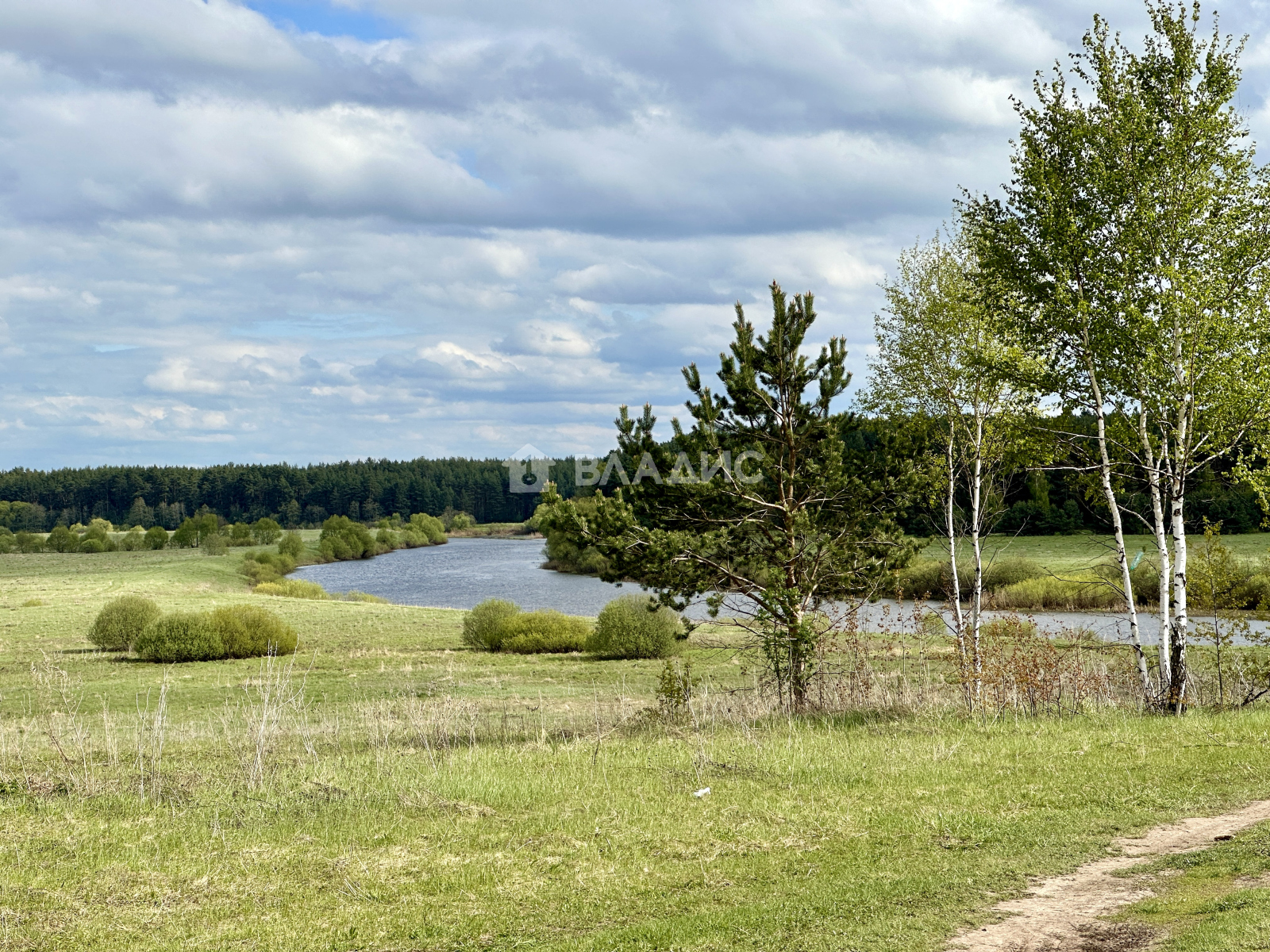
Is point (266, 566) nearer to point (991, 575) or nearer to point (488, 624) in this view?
point (488, 624)

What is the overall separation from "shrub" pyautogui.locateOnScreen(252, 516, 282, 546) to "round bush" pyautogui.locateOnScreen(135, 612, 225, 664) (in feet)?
288

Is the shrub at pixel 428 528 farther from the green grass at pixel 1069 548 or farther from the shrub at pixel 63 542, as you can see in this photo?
the green grass at pixel 1069 548

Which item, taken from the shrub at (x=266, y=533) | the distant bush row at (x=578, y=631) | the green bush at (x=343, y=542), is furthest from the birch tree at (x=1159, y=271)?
the shrub at (x=266, y=533)

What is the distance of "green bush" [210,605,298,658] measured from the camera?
1385 inches

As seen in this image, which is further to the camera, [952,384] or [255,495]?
[255,495]

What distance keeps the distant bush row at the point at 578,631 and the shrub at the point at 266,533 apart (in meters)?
88.2

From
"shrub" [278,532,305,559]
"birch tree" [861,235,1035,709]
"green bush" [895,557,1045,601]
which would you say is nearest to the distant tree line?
"shrub" [278,532,305,559]

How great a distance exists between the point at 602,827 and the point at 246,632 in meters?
28.8

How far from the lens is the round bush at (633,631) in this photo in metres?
34.7

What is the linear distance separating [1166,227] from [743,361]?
6.86m

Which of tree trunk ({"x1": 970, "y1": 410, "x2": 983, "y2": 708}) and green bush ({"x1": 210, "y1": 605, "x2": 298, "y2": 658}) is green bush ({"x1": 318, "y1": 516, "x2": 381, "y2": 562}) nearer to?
green bush ({"x1": 210, "y1": 605, "x2": 298, "y2": 658})

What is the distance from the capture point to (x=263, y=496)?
176 m

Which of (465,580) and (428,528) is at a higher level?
(428,528)

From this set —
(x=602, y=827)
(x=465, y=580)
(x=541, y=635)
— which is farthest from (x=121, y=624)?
(x=465, y=580)
